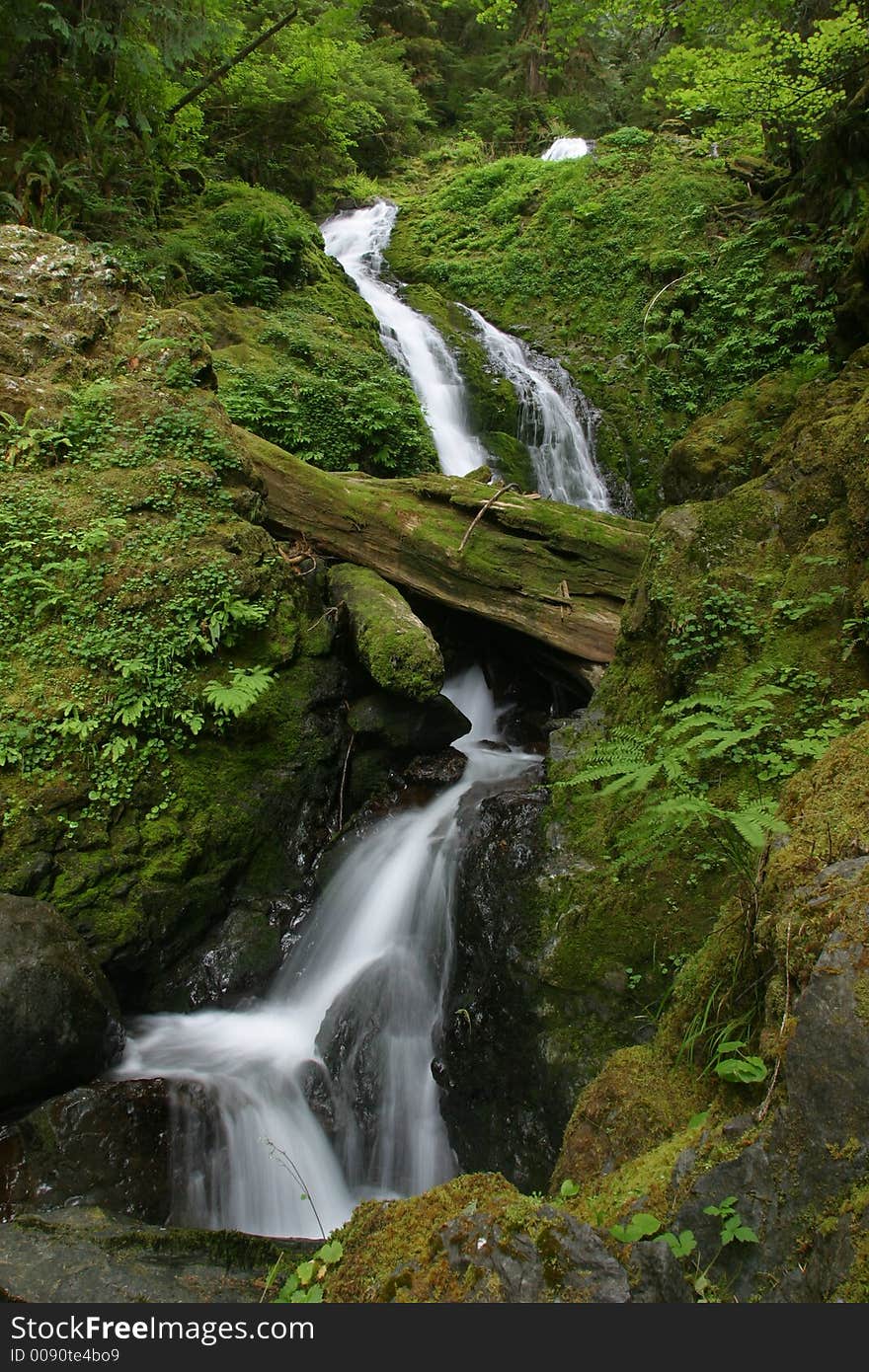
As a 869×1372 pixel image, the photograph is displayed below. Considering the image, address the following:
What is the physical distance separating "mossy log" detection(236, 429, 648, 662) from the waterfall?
18.4 m

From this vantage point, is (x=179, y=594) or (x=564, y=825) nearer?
(x=564, y=825)

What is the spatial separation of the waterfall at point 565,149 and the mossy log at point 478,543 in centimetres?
1840

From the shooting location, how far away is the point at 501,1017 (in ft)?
14.8

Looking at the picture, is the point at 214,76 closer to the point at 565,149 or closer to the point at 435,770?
the point at 435,770

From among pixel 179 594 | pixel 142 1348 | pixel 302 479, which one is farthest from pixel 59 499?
pixel 142 1348

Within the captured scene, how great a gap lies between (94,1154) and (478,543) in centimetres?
538

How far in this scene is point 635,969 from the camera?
4004mm

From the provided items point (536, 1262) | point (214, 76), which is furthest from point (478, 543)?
point (214, 76)

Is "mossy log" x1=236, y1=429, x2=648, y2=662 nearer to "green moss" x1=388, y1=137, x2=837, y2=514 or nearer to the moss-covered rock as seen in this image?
the moss-covered rock

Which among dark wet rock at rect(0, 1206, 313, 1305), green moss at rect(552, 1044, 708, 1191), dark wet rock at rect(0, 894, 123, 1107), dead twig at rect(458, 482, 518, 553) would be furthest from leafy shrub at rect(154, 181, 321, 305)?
green moss at rect(552, 1044, 708, 1191)

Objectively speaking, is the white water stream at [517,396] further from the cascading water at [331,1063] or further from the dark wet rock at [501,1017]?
the cascading water at [331,1063]

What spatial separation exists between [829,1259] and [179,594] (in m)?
5.39

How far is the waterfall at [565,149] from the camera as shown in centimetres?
2064

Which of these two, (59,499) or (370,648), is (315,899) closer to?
(370,648)
